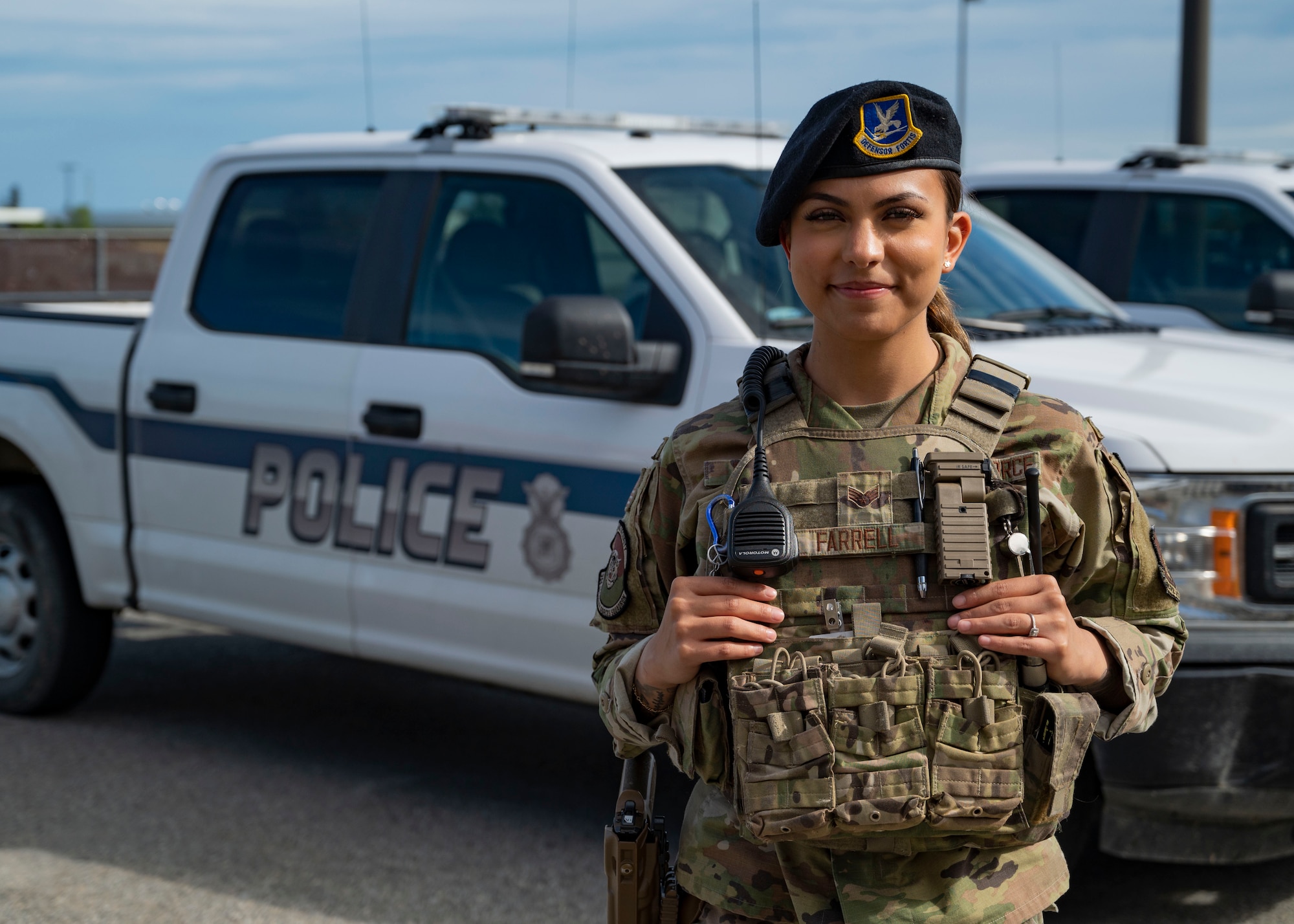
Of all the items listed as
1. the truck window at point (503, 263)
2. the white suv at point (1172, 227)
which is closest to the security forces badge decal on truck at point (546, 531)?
the truck window at point (503, 263)

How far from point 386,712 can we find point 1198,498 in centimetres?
354

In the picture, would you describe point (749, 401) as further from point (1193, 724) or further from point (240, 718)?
point (240, 718)

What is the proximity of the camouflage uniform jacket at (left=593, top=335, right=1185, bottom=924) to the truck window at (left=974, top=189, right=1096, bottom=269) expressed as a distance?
5526mm

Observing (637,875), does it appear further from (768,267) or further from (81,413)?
(81,413)

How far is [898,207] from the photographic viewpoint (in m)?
1.90

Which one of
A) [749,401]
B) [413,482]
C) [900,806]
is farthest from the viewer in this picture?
[413,482]

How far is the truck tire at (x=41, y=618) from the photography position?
5.60m

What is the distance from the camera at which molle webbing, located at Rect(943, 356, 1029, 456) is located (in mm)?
1948

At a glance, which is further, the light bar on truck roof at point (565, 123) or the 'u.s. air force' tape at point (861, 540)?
the light bar on truck roof at point (565, 123)

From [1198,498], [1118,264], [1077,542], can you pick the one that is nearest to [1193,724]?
[1198,498]

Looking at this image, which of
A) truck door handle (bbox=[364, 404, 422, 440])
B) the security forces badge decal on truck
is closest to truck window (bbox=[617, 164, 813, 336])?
the security forces badge decal on truck

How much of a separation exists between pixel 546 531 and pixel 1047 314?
1.68 meters

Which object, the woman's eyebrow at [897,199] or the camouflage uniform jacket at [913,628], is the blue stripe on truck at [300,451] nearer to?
the camouflage uniform jacket at [913,628]

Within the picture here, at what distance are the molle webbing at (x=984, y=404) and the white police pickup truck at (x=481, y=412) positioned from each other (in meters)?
1.57
